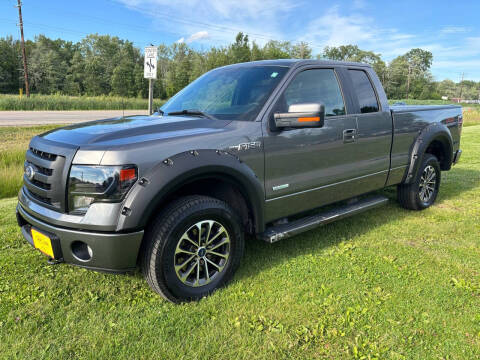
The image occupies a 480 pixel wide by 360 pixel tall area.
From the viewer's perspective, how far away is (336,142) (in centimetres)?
353

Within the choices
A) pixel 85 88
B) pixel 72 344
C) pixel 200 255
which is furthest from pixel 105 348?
pixel 85 88

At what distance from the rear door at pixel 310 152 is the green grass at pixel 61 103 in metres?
24.4

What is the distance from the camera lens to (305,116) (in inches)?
111

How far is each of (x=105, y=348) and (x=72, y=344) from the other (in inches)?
8.8

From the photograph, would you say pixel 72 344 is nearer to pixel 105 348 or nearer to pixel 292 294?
pixel 105 348

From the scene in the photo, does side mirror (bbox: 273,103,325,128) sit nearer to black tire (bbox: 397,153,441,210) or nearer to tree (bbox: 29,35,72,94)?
black tire (bbox: 397,153,441,210)

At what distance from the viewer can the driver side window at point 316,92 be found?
10.6 ft

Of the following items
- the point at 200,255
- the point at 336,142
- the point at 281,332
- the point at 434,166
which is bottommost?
the point at 281,332

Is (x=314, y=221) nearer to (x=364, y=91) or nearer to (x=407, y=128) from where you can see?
(x=364, y=91)

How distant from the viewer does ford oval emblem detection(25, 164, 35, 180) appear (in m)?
2.65

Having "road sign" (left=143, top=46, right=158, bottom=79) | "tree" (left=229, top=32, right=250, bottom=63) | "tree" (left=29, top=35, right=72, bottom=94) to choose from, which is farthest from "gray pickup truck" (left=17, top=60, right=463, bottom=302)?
"tree" (left=29, top=35, right=72, bottom=94)

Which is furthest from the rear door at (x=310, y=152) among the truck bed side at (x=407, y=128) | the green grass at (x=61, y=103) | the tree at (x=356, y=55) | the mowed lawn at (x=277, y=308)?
the tree at (x=356, y=55)

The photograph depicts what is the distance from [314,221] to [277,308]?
3.56 ft

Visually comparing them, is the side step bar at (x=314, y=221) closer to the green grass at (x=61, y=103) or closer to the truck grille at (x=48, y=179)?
the truck grille at (x=48, y=179)
